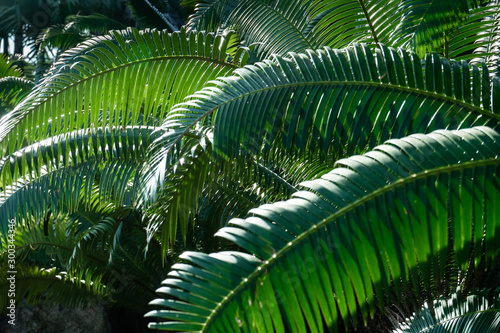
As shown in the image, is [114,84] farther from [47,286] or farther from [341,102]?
[47,286]

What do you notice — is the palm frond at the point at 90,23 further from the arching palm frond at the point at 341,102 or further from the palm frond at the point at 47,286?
the arching palm frond at the point at 341,102

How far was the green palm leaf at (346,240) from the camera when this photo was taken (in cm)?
108

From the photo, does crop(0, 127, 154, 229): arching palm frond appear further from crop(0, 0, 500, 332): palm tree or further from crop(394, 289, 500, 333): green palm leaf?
crop(394, 289, 500, 333): green palm leaf

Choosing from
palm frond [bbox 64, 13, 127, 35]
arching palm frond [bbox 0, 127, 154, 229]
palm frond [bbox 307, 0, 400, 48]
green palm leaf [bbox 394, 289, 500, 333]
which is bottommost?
green palm leaf [bbox 394, 289, 500, 333]

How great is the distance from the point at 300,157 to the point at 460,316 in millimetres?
1023

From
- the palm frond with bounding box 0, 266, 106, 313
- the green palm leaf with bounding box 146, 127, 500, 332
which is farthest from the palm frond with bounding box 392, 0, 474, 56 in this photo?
the palm frond with bounding box 0, 266, 106, 313

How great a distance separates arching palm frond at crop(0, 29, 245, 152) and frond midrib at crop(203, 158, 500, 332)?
1438mm

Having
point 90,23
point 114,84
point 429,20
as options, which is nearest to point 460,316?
point 429,20

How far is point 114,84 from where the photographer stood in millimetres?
2426

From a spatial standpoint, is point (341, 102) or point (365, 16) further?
point (365, 16)

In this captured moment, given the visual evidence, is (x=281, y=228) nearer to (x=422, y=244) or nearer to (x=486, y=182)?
(x=422, y=244)

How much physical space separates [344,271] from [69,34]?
29.2 feet

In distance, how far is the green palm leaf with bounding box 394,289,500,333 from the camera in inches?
77.9

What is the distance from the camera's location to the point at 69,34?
8.84 meters
